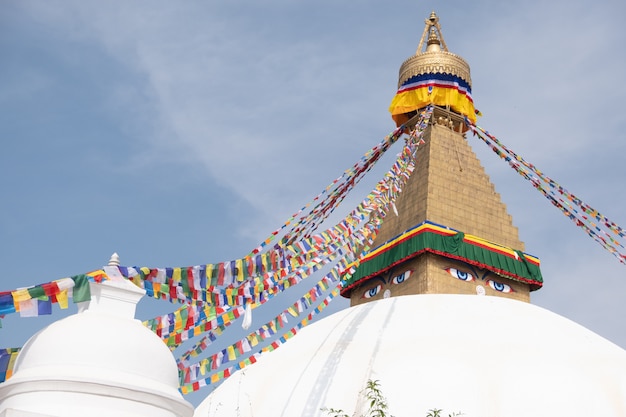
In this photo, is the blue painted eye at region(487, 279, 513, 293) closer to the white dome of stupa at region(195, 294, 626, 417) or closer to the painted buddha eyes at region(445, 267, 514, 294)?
the painted buddha eyes at region(445, 267, 514, 294)

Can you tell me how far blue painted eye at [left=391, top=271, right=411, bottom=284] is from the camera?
13057 mm

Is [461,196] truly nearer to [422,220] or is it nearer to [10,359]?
[422,220]

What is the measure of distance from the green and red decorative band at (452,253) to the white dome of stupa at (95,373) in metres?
8.03

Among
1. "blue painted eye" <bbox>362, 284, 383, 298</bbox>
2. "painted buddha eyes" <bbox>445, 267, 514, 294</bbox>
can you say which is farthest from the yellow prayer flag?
"blue painted eye" <bbox>362, 284, 383, 298</bbox>

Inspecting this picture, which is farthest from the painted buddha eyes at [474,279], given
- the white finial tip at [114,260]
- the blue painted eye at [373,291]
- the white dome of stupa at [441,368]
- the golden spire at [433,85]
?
the white finial tip at [114,260]

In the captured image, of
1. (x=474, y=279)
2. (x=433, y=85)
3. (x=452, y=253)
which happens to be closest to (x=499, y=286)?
(x=474, y=279)

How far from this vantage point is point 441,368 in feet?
25.6

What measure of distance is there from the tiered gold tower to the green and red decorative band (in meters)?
0.02

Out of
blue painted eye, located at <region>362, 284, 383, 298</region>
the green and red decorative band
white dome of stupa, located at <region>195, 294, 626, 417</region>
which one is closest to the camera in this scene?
white dome of stupa, located at <region>195, 294, 626, 417</region>

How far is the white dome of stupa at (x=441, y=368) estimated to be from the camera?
24.6 ft

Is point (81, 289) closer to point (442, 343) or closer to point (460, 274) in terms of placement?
point (442, 343)

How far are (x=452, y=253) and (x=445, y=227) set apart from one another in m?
0.62

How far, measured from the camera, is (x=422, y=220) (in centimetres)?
1331

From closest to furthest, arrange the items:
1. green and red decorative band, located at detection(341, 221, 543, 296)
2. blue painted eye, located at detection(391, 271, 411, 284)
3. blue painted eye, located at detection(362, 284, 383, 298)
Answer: green and red decorative band, located at detection(341, 221, 543, 296), blue painted eye, located at detection(391, 271, 411, 284), blue painted eye, located at detection(362, 284, 383, 298)
